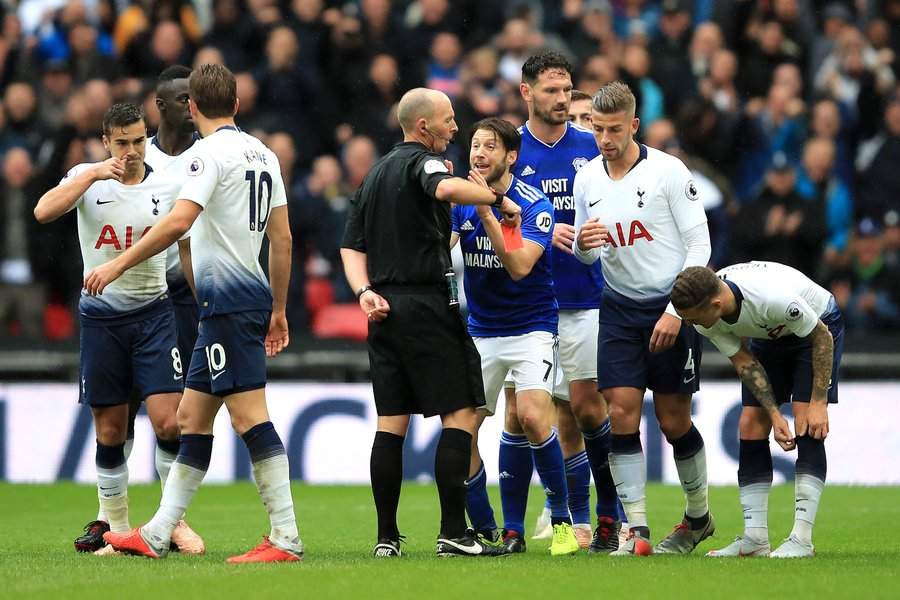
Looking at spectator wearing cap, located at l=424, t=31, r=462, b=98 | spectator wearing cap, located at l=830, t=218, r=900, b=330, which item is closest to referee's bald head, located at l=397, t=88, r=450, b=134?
spectator wearing cap, located at l=830, t=218, r=900, b=330

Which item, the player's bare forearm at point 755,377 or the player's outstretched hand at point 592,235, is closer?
the player's bare forearm at point 755,377

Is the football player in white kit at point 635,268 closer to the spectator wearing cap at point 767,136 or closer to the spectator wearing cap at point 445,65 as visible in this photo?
the spectator wearing cap at point 767,136

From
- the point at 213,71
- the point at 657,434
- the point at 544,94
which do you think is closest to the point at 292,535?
the point at 213,71

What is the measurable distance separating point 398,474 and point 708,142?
9202 millimetres

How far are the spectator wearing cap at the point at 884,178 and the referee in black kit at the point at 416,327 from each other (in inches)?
346

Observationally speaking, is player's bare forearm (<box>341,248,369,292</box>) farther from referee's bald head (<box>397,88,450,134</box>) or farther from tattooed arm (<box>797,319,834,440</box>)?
tattooed arm (<box>797,319,834,440</box>)

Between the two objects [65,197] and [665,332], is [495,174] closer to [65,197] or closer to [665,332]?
[665,332]

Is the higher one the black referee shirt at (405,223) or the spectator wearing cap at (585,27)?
the spectator wearing cap at (585,27)

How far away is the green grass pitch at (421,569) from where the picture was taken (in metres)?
7.08

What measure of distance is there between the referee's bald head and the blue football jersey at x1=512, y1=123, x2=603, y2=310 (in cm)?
150

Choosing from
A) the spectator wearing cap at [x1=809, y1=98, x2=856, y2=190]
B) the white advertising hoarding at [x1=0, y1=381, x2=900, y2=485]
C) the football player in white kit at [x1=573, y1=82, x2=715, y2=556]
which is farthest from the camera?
the spectator wearing cap at [x1=809, y1=98, x2=856, y2=190]

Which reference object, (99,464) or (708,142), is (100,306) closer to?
(99,464)

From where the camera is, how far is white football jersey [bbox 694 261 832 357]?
8453mm

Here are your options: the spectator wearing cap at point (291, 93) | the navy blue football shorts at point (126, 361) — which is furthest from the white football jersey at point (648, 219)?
the spectator wearing cap at point (291, 93)
